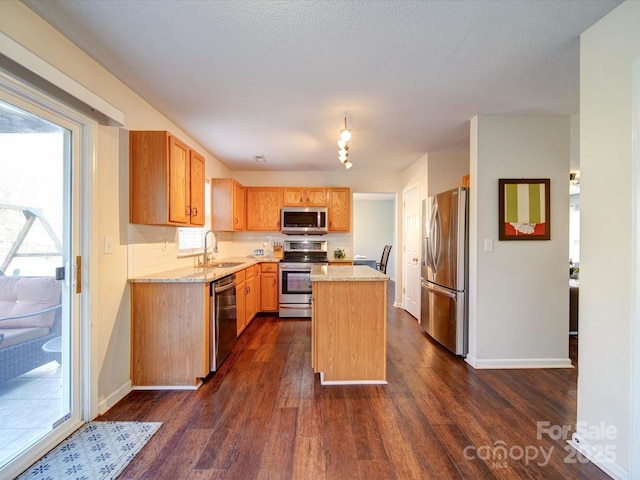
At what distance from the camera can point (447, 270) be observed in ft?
10.3

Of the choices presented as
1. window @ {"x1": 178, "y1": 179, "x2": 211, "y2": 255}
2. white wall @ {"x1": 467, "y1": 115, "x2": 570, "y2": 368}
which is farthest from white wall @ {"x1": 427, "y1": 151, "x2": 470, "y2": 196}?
window @ {"x1": 178, "y1": 179, "x2": 211, "y2": 255}

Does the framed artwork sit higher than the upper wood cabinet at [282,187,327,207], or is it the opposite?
the upper wood cabinet at [282,187,327,207]

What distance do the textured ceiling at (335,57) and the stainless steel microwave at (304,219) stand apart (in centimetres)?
176

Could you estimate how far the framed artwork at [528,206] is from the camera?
2.75 meters

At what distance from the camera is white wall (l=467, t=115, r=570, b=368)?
9.05 ft

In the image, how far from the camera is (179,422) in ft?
6.26

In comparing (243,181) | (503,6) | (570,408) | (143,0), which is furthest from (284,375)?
(243,181)

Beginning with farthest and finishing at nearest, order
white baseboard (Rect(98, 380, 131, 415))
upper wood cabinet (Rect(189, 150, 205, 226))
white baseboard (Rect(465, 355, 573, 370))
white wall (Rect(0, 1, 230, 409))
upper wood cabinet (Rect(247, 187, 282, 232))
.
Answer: upper wood cabinet (Rect(247, 187, 282, 232)), upper wood cabinet (Rect(189, 150, 205, 226)), white baseboard (Rect(465, 355, 573, 370)), white baseboard (Rect(98, 380, 131, 415)), white wall (Rect(0, 1, 230, 409))

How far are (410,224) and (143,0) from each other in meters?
4.31

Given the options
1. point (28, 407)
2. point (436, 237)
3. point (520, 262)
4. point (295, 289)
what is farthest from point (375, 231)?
point (28, 407)

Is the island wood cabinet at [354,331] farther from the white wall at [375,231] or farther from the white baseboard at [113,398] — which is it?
the white wall at [375,231]

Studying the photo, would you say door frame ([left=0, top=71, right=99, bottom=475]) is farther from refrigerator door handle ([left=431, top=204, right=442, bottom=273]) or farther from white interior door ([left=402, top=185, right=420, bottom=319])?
white interior door ([left=402, top=185, right=420, bottom=319])

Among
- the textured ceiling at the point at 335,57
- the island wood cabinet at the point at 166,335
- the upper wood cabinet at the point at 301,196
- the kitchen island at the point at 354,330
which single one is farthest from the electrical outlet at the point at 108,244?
the upper wood cabinet at the point at 301,196

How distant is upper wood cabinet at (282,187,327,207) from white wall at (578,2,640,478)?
3608 millimetres
